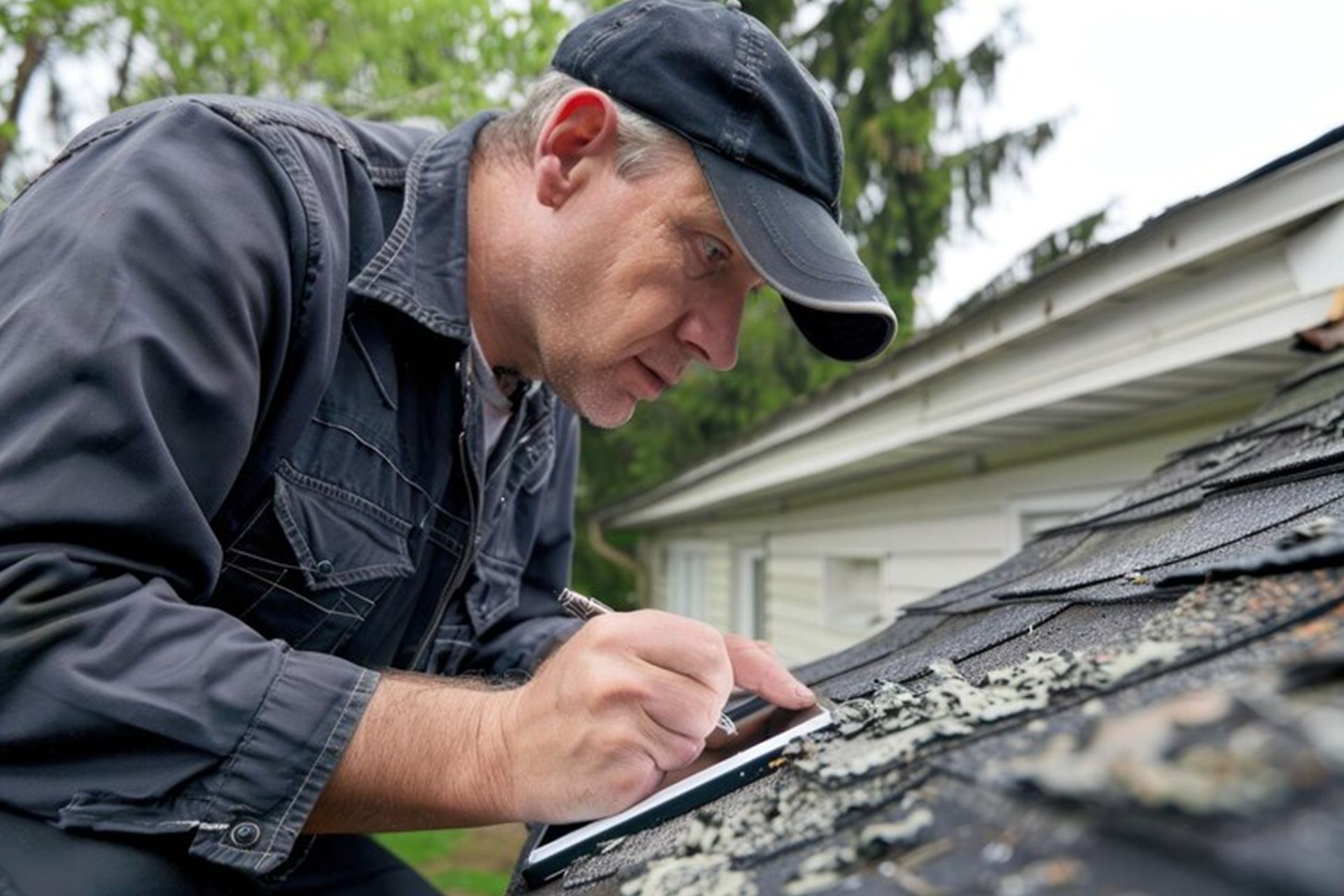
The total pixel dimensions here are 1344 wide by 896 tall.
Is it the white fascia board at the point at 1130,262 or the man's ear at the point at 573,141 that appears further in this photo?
the white fascia board at the point at 1130,262

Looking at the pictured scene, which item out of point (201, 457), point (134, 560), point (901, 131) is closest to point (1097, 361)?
point (201, 457)

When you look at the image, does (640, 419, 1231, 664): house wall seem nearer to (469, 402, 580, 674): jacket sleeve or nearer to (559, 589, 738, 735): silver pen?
(469, 402, 580, 674): jacket sleeve

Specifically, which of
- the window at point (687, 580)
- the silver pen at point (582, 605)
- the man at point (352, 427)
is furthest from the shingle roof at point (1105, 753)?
the window at point (687, 580)

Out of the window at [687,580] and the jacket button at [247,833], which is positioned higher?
the jacket button at [247,833]

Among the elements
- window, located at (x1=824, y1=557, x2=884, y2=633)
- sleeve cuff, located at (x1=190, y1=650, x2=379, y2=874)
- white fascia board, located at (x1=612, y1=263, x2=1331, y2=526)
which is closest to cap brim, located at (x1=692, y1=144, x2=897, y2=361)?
sleeve cuff, located at (x1=190, y1=650, x2=379, y2=874)

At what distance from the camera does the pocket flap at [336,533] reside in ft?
5.73

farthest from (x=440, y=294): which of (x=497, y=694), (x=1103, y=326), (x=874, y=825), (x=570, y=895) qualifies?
(x=1103, y=326)

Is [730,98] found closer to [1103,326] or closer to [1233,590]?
[1233,590]

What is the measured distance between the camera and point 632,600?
19812 millimetres

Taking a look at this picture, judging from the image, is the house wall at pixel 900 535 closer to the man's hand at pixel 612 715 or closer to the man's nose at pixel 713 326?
the man's nose at pixel 713 326

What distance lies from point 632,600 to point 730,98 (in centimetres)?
1839

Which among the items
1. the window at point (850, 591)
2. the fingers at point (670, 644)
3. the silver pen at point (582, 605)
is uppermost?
the fingers at point (670, 644)

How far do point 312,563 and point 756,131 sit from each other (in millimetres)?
1182

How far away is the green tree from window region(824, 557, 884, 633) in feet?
19.7
